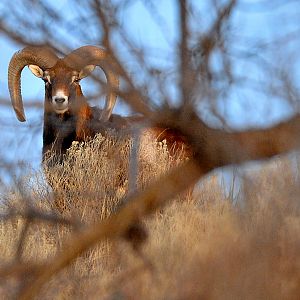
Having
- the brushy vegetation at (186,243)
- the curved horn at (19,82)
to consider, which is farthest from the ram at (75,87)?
the brushy vegetation at (186,243)

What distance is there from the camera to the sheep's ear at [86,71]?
3.03m

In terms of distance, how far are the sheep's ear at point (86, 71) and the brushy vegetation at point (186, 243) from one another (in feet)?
1.20

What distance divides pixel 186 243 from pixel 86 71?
39.2 inches

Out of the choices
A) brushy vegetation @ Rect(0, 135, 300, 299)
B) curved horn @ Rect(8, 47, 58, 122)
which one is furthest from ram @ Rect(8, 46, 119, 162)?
brushy vegetation @ Rect(0, 135, 300, 299)

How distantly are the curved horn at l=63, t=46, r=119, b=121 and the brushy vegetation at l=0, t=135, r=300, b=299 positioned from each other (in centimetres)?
40

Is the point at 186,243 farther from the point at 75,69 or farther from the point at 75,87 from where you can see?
the point at 75,69

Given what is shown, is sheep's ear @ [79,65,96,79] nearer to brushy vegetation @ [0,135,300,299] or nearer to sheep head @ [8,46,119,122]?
sheep head @ [8,46,119,122]

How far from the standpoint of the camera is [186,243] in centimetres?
382

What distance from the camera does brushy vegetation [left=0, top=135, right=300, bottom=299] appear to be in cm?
288

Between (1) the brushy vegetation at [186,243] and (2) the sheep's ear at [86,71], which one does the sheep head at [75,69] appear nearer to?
(2) the sheep's ear at [86,71]

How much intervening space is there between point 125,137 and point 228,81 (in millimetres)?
834

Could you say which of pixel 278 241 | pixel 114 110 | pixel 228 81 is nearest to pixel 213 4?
pixel 228 81

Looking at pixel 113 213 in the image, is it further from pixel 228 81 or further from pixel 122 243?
pixel 228 81

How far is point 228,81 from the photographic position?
9.24 feet
